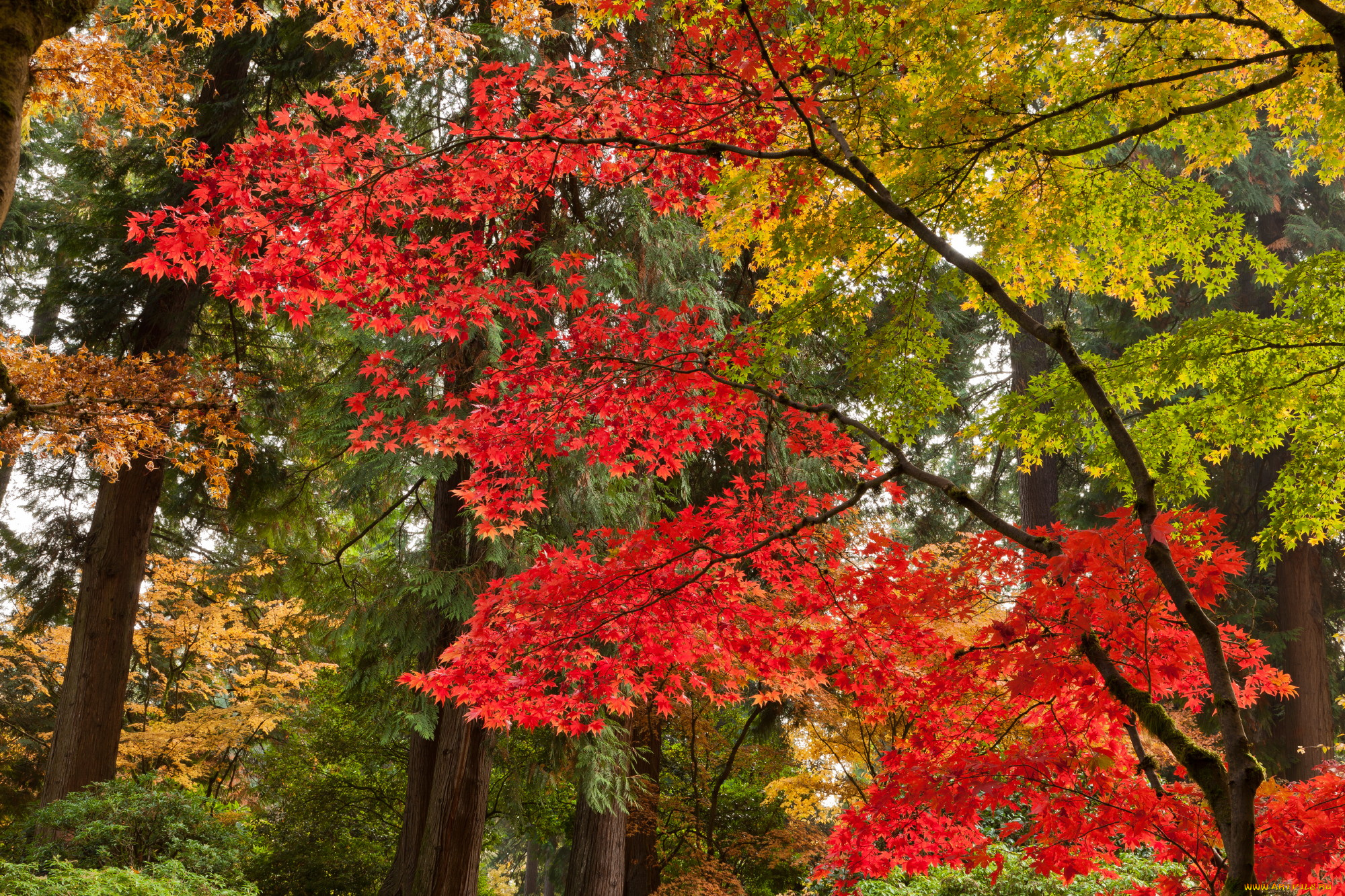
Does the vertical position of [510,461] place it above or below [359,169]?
below

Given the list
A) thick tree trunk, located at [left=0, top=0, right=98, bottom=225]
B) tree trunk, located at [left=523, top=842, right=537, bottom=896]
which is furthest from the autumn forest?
tree trunk, located at [left=523, top=842, right=537, bottom=896]

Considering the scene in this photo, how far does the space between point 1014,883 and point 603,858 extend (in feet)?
14.4

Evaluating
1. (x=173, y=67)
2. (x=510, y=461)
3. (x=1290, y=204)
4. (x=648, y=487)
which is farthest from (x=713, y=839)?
(x=1290, y=204)

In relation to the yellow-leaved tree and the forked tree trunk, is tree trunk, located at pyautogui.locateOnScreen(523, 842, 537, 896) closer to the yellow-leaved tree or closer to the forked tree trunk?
the yellow-leaved tree

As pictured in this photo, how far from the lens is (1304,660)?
1152cm

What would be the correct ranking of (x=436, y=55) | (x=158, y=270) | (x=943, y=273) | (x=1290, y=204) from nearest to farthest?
(x=158, y=270) → (x=943, y=273) → (x=436, y=55) → (x=1290, y=204)

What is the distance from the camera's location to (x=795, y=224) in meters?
4.80

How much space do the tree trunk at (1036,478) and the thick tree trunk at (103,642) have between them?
39.1 ft

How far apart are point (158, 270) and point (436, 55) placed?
4137mm

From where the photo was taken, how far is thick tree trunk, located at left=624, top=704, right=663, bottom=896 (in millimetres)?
9914

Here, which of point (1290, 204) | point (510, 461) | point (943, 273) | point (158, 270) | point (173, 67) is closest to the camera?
point (158, 270)

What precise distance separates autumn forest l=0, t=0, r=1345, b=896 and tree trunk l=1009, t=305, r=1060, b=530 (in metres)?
3.48

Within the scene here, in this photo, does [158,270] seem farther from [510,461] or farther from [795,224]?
[795,224]

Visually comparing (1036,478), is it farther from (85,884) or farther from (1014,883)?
(85,884)
